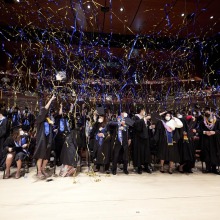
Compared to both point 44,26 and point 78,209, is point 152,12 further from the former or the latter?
point 78,209

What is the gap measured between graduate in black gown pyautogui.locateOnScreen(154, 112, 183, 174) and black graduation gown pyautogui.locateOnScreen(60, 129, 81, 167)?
2.06 metres

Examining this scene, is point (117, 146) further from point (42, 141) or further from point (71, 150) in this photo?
point (42, 141)

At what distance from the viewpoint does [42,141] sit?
14.6 ft

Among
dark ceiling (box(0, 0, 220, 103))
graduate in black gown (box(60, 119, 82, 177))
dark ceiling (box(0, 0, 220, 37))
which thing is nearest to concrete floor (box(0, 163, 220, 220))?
graduate in black gown (box(60, 119, 82, 177))

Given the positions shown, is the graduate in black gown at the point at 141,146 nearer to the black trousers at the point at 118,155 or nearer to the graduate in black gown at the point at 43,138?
the black trousers at the point at 118,155

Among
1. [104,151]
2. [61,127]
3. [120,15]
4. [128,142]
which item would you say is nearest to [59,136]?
[61,127]

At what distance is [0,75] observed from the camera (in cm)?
945

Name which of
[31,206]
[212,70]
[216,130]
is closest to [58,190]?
[31,206]

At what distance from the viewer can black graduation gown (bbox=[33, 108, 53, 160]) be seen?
14.4 ft

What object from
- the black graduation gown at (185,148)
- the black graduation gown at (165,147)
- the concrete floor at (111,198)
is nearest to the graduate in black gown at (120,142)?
the concrete floor at (111,198)

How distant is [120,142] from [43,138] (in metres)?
1.77

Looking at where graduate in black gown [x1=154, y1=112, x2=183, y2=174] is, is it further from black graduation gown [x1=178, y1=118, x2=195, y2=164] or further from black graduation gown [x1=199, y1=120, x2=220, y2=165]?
black graduation gown [x1=199, y1=120, x2=220, y2=165]

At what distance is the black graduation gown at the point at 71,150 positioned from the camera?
15.4ft

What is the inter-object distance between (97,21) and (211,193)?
6.16m
